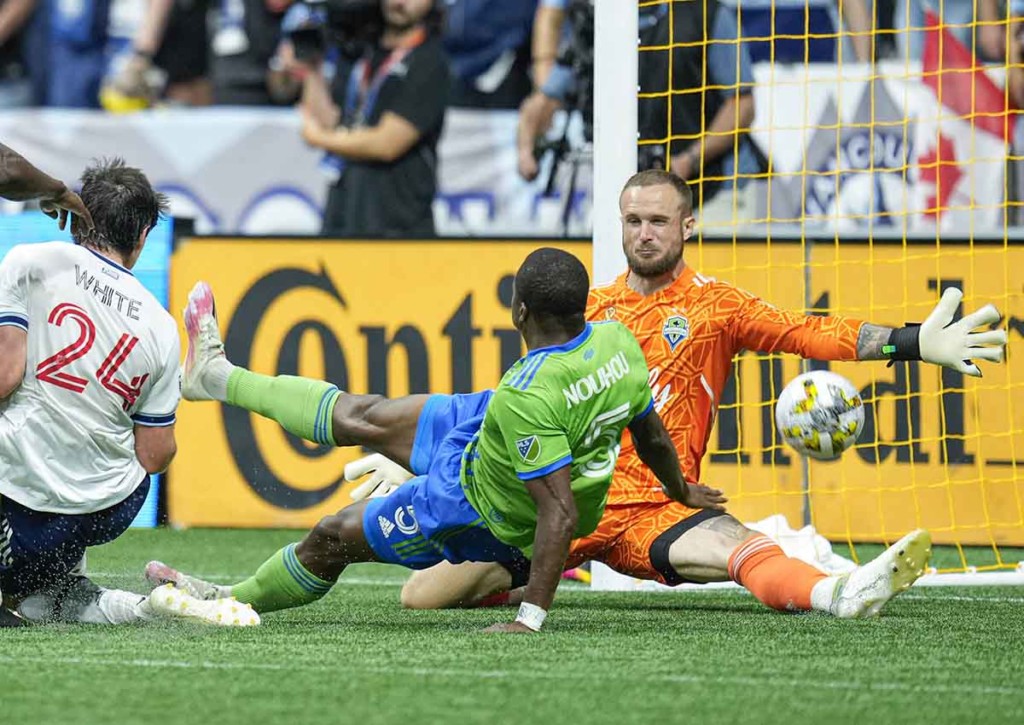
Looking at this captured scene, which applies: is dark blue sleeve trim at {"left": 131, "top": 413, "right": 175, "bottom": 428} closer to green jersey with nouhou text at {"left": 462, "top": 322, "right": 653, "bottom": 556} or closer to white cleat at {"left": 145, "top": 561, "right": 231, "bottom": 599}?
white cleat at {"left": 145, "top": 561, "right": 231, "bottom": 599}

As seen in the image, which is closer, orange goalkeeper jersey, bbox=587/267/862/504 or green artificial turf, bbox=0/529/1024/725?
green artificial turf, bbox=0/529/1024/725

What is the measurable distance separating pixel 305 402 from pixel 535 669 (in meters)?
1.72

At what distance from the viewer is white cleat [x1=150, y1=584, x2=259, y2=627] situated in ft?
18.7

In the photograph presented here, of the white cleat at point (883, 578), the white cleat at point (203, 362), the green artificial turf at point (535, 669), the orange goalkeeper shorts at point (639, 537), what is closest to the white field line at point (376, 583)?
the green artificial turf at point (535, 669)

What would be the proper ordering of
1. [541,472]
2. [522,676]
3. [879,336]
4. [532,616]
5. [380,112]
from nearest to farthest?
1. [522,676]
2. [541,472]
3. [532,616]
4. [879,336]
5. [380,112]

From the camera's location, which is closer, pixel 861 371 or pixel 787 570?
pixel 787 570

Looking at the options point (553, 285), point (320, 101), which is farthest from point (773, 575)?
point (320, 101)

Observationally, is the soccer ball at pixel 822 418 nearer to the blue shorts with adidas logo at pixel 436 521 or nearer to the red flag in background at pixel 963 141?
the blue shorts with adidas logo at pixel 436 521

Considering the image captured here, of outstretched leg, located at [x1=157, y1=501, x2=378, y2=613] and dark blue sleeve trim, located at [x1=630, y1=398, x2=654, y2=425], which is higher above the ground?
dark blue sleeve trim, located at [x1=630, y1=398, x2=654, y2=425]

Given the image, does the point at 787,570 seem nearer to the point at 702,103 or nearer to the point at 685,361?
the point at 685,361

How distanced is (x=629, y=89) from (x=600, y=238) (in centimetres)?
62

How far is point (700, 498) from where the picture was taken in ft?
20.5

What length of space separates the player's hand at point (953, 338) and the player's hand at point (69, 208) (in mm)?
2854

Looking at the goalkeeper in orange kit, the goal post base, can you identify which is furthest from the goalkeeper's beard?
the goal post base
